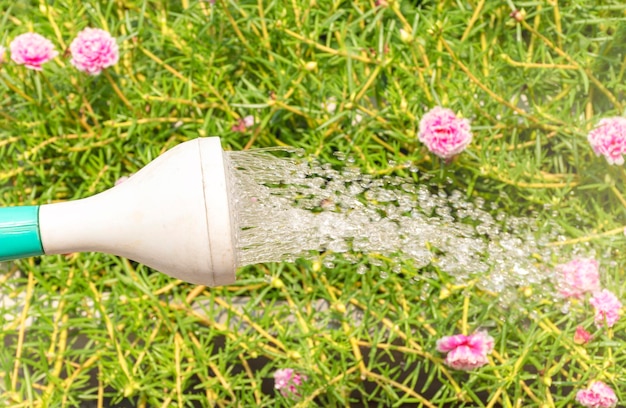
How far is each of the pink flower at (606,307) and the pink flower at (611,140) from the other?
0.69 ft

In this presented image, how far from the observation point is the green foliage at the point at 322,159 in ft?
4.12

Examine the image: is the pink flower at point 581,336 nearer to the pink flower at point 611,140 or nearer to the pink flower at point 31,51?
the pink flower at point 611,140

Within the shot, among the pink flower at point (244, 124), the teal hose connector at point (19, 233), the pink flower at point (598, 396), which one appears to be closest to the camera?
the teal hose connector at point (19, 233)

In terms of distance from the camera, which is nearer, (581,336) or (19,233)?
(19,233)

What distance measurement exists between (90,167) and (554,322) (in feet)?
2.82

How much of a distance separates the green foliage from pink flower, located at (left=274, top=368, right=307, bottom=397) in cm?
1

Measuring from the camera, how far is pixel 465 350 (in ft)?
3.82

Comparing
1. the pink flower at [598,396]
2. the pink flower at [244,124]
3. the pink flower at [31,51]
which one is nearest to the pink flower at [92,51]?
the pink flower at [31,51]

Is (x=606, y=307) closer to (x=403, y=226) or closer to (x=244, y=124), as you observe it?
(x=403, y=226)

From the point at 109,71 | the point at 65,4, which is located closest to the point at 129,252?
the point at 109,71

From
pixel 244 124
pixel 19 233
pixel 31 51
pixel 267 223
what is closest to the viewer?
pixel 19 233

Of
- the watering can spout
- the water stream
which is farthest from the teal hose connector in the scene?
the water stream

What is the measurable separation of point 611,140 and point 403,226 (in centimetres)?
36

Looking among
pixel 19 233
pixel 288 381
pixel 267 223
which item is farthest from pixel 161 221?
pixel 288 381
